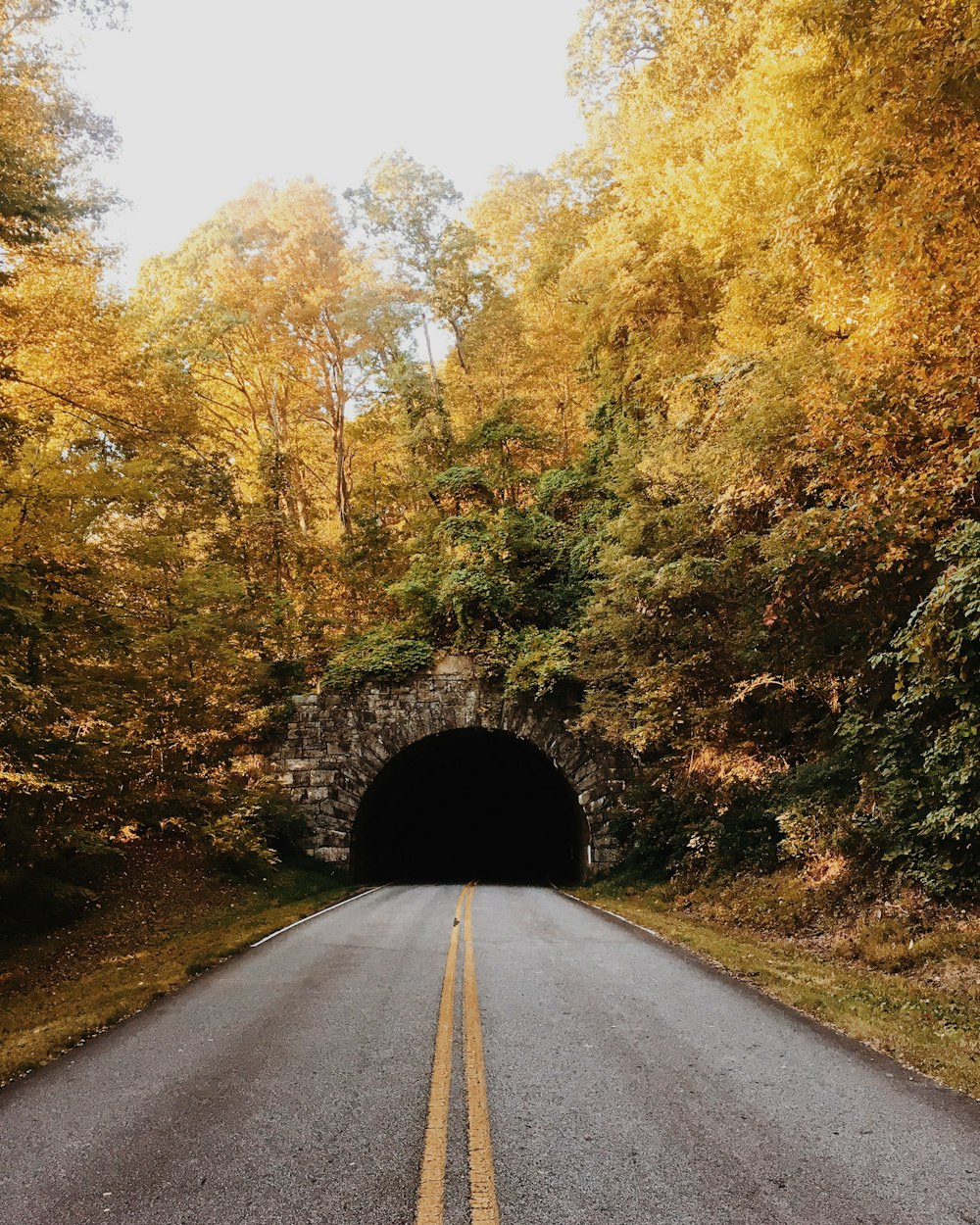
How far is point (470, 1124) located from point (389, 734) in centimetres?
1482

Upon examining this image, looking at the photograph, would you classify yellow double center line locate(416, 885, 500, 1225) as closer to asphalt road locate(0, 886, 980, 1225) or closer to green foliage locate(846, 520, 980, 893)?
asphalt road locate(0, 886, 980, 1225)

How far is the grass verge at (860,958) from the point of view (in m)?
5.29

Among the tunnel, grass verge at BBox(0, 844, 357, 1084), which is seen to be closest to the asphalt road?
grass verge at BBox(0, 844, 357, 1084)

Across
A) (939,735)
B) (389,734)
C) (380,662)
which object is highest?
(380,662)

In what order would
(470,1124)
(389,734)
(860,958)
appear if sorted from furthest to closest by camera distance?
(389,734) → (860,958) → (470,1124)

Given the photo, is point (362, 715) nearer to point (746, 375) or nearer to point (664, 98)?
point (746, 375)

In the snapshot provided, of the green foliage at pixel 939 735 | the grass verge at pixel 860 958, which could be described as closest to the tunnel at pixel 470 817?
the grass verge at pixel 860 958

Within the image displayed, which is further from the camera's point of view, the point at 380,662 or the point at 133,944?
the point at 380,662

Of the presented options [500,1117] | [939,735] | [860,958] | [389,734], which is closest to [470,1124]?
[500,1117]

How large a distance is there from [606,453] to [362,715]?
32.0 feet

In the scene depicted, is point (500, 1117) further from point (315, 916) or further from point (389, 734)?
point (389, 734)

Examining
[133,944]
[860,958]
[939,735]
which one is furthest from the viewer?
[133,944]

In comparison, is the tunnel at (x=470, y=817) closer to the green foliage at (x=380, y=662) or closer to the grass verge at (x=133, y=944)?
the green foliage at (x=380, y=662)

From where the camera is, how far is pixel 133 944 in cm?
974
